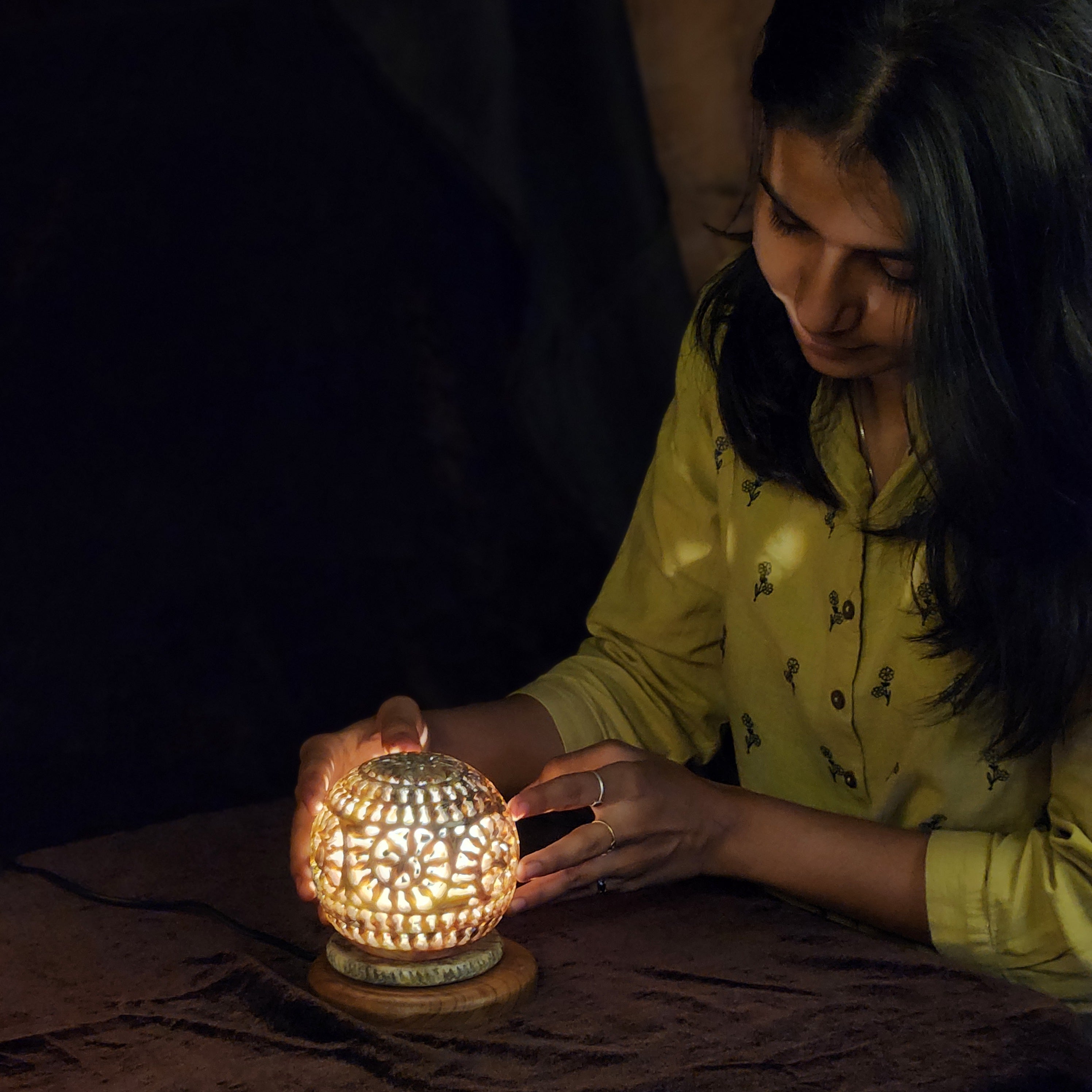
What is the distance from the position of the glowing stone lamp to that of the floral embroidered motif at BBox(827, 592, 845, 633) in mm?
463

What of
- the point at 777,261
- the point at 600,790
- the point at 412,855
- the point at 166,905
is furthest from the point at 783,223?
the point at 166,905

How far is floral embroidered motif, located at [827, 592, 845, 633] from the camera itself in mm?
1540

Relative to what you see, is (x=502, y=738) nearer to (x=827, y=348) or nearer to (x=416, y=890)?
(x=416, y=890)

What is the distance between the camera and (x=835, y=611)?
1548mm

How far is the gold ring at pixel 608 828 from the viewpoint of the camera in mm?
1333

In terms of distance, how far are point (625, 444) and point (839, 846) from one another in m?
1.34

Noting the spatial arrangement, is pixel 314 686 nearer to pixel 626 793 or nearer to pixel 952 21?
pixel 626 793

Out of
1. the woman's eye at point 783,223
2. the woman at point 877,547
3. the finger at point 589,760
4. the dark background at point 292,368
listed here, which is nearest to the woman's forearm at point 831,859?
the woman at point 877,547

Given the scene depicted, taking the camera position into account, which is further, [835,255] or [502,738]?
[502,738]

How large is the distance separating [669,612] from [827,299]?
1.79 feet

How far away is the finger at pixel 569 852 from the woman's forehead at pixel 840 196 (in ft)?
1.81

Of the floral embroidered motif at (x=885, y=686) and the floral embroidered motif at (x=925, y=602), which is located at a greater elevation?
the floral embroidered motif at (x=925, y=602)

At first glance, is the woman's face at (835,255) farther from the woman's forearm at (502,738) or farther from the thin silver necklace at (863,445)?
the woman's forearm at (502,738)

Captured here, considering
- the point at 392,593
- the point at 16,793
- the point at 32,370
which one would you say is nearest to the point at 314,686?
the point at 392,593
